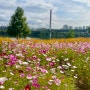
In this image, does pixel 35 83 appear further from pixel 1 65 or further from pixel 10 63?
pixel 1 65

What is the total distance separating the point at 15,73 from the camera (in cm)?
562

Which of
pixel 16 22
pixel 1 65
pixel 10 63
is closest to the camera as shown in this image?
pixel 10 63

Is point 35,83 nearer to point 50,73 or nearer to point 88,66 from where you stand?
point 50,73

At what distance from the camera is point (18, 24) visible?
149 ft

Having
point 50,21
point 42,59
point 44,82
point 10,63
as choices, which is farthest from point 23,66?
point 50,21

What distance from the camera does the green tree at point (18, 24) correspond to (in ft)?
148

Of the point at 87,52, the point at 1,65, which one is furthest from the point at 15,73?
the point at 87,52

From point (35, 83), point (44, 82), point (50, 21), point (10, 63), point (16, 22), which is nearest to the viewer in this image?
point (35, 83)

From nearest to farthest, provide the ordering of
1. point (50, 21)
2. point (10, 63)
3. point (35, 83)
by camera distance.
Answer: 1. point (35, 83)
2. point (10, 63)
3. point (50, 21)

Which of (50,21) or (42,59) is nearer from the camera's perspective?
(42,59)

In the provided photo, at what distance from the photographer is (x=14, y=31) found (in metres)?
46.1

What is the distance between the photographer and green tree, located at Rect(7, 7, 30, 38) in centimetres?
4522

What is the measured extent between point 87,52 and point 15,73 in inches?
195

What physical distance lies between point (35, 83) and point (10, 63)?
3.81ft
